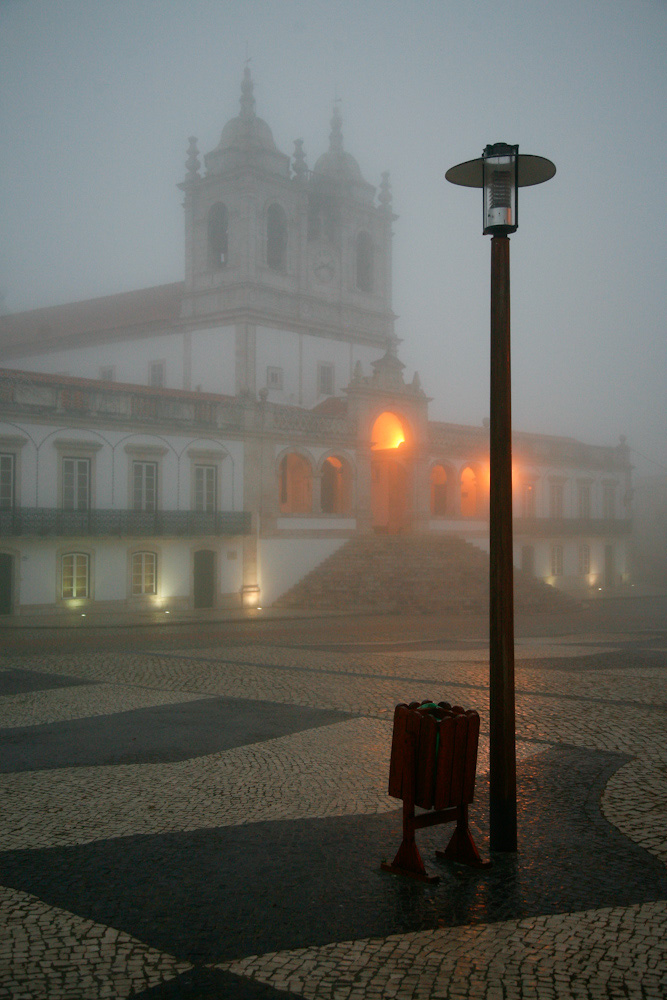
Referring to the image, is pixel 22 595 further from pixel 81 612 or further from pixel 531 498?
pixel 531 498

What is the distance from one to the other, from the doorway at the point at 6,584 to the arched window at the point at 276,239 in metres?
21.9

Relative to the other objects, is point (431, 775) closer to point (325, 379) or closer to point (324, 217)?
point (325, 379)

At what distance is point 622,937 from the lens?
4871 mm

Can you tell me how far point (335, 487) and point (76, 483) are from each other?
1385cm

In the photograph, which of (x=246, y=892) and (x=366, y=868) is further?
(x=366, y=868)

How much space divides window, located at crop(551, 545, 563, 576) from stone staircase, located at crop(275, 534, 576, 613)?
32.2ft

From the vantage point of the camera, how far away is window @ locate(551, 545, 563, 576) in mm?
47031

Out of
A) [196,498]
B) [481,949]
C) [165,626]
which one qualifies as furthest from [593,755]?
[196,498]

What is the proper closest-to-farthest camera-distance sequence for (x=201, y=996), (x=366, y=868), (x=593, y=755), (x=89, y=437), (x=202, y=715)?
(x=201, y=996), (x=366, y=868), (x=593, y=755), (x=202, y=715), (x=89, y=437)

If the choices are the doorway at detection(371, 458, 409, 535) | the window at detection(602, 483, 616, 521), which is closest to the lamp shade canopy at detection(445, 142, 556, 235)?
the doorway at detection(371, 458, 409, 535)

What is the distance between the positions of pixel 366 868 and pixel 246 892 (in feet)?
2.74

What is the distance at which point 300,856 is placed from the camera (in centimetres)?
613

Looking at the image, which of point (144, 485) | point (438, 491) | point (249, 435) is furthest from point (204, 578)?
point (438, 491)

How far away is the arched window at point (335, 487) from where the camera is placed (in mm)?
39594
